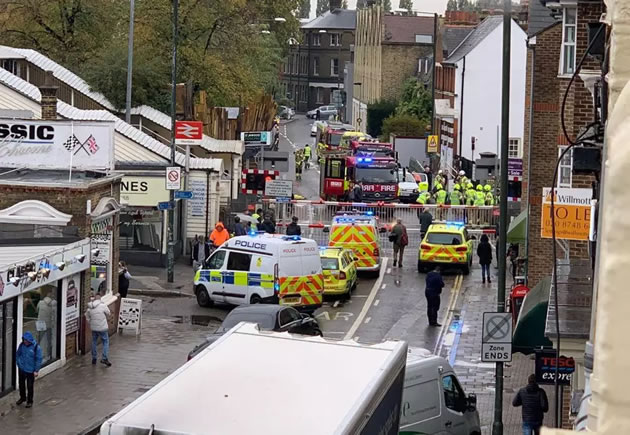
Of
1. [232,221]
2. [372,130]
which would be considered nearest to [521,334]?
[232,221]

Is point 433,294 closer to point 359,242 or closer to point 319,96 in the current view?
point 359,242

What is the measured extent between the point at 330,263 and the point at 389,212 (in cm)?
1568

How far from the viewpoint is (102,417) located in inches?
789

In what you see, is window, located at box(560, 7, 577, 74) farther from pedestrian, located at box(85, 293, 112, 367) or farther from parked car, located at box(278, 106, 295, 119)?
parked car, located at box(278, 106, 295, 119)

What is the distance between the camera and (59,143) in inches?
1060

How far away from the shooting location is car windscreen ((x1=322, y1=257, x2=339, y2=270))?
3284 cm

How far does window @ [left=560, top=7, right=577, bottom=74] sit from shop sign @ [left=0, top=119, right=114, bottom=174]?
9973mm

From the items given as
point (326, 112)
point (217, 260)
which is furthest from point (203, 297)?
point (326, 112)

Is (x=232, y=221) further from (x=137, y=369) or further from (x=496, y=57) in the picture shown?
(x=496, y=57)

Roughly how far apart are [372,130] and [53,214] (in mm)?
78827

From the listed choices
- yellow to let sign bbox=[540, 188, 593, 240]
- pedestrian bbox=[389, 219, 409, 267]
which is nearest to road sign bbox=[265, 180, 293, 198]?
pedestrian bbox=[389, 219, 409, 267]

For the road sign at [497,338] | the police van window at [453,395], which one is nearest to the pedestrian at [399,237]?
the road sign at [497,338]

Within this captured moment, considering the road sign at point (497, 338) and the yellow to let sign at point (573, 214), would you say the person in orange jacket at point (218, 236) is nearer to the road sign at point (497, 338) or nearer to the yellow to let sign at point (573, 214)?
the yellow to let sign at point (573, 214)

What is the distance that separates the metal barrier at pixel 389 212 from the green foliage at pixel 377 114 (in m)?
53.0
